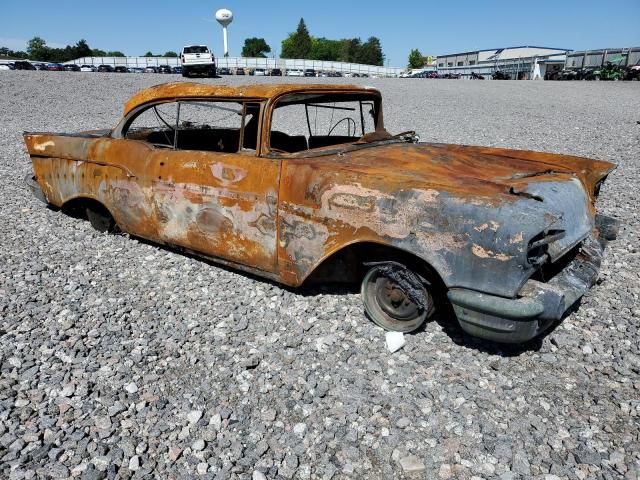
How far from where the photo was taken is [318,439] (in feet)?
7.69

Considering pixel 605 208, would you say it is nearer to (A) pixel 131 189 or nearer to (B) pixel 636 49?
(A) pixel 131 189

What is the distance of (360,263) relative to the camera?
3373 millimetres

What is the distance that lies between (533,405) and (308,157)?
210cm

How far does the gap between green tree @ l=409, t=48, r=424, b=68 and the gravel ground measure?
356 ft

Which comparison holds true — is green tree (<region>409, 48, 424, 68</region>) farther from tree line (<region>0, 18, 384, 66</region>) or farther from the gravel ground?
the gravel ground

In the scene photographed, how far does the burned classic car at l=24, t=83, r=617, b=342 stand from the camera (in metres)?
2.60

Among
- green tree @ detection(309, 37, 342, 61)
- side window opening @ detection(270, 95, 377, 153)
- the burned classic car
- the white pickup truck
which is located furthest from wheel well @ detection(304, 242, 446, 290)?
green tree @ detection(309, 37, 342, 61)

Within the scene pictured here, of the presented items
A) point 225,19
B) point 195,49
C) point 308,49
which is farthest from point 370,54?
point 195,49

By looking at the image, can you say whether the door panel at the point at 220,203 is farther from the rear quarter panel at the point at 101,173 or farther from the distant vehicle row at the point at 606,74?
the distant vehicle row at the point at 606,74

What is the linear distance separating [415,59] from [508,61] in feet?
170

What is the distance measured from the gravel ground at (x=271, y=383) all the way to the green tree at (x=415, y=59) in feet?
356

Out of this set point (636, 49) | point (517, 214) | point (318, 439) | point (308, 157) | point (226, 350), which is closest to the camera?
point (318, 439)

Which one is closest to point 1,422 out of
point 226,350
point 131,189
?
point 226,350

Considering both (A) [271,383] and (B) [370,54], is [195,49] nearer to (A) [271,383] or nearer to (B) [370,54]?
(A) [271,383]
